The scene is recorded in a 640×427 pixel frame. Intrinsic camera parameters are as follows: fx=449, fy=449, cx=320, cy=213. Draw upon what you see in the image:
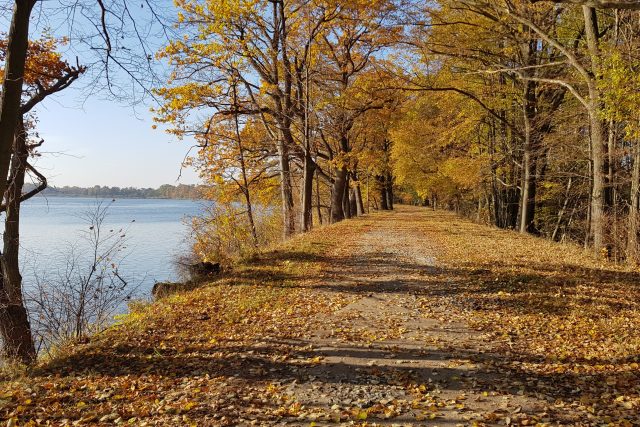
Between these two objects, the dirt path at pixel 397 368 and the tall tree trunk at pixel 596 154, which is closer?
the dirt path at pixel 397 368

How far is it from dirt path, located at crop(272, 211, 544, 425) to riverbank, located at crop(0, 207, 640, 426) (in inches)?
0.9

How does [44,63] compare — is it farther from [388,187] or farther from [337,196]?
[388,187]

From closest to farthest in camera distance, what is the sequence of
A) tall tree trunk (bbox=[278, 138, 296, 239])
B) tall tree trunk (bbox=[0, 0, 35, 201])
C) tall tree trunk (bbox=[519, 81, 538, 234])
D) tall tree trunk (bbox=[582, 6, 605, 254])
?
tall tree trunk (bbox=[0, 0, 35, 201]) < tall tree trunk (bbox=[582, 6, 605, 254]) < tall tree trunk (bbox=[519, 81, 538, 234]) < tall tree trunk (bbox=[278, 138, 296, 239])

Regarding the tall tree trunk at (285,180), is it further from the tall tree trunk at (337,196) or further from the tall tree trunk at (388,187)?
the tall tree trunk at (388,187)

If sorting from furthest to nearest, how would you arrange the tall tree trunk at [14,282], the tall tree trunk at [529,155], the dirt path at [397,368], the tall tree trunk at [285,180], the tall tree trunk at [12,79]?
1. the tall tree trunk at [285,180]
2. the tall tree trunk at [529,155]
3. the tall tree trunk at [14,282]
4. the tall tree trunk at [12,79]
5. the dirt path at [397,368]

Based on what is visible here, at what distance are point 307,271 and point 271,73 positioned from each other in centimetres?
1067

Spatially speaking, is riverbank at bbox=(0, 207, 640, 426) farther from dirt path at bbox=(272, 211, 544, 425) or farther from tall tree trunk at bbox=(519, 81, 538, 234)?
tall tree trunk at bbox=(519, 81, 538, 234)

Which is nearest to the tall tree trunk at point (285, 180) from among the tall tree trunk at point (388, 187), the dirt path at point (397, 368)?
the dirt path at point (397, 368)

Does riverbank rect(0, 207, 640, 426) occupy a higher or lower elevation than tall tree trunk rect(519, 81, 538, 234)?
lower

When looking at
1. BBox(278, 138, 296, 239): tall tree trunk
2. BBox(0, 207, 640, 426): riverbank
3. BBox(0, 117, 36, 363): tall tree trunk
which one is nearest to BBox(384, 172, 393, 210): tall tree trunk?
BBox(278, 138, 296, 239): tall tree trunk

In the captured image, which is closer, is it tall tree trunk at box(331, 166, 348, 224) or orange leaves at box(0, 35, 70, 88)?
orange leaves at box(0, 35, 70, 88)

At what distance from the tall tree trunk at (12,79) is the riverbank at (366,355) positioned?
254 centimetres

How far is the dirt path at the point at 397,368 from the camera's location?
14.2 ft

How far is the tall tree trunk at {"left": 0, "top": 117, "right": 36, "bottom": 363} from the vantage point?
8.39 meters
